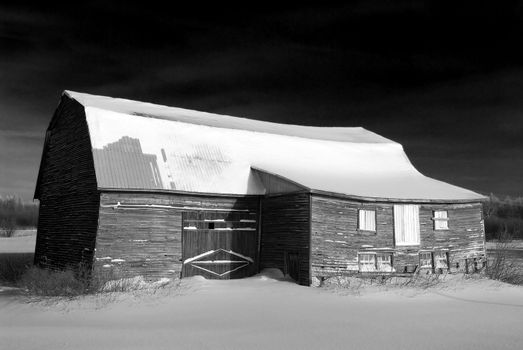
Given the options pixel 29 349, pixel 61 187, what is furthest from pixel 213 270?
pixel 29 349

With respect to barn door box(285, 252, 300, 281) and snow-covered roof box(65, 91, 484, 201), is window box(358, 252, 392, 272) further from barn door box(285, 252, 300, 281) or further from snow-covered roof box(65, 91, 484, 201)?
barn door box(285, 252, 300, 281)

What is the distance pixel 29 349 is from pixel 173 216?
32.4ft

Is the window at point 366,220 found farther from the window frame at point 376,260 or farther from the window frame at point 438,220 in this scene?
the window frame at point 438,220

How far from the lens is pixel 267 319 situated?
12320 millimetres

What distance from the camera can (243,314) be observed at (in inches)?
512

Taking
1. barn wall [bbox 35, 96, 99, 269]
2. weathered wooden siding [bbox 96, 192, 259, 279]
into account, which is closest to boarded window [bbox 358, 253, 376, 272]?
weathered wooden siding [bbox 96, 192, 259, 279]

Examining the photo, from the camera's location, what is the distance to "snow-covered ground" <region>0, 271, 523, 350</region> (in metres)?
9.75

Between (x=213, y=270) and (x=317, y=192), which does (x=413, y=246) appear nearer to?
(x=317, y=192)

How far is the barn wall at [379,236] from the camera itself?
18.6m

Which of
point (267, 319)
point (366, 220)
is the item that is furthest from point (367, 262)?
point (267, 319)

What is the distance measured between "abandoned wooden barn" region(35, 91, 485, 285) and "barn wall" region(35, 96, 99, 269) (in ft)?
0.26

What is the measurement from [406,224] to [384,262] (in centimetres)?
201

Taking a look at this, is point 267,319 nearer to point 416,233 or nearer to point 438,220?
point 416,233

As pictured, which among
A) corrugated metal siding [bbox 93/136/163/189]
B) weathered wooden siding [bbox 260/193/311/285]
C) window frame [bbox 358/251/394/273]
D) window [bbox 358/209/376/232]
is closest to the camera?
corrugated metal siding [bbox 93/136/163/189]
